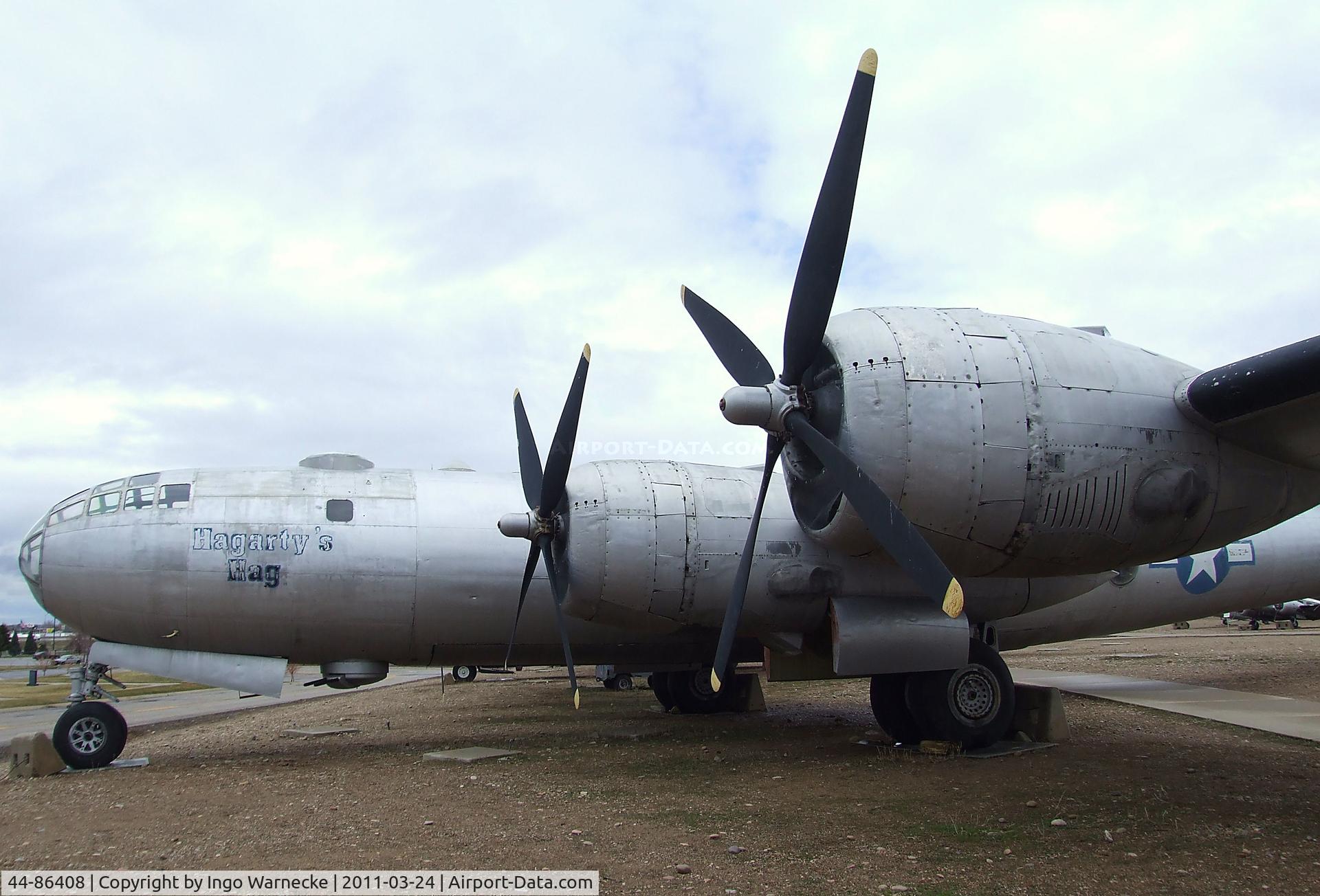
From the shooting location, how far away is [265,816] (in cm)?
844

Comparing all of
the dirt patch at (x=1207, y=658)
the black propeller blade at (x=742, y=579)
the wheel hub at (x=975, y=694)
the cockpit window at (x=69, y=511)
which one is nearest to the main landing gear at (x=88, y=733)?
the cockpit window at (x=69, y=511)

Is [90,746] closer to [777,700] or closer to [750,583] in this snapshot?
[750,583]

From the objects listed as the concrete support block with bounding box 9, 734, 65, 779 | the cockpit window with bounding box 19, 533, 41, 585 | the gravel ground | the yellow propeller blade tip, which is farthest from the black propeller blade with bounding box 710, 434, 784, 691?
the cockpit window with bounding box 19, 533, 41, 585

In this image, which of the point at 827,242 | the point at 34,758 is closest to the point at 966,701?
the point at 827,242

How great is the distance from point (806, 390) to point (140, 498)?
9319mm

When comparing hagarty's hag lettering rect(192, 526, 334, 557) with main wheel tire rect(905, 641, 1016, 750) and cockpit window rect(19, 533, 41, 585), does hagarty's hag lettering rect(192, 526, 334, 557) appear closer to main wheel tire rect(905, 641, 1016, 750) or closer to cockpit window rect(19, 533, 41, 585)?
cockpit window rect(19, 533, 41, 585)

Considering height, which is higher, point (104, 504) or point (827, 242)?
point (827, 242)

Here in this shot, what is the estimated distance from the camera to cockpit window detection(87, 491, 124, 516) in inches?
501

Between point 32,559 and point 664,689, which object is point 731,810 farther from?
point 32,559

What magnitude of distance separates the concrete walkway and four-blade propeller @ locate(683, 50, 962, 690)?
23.0 feet

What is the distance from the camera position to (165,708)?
25.0 metres

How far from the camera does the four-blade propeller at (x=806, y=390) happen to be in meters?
7.62

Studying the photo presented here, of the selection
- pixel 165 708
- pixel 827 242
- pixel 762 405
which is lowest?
pixel 165 708

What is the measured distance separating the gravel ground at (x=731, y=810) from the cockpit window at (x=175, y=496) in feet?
11.1
